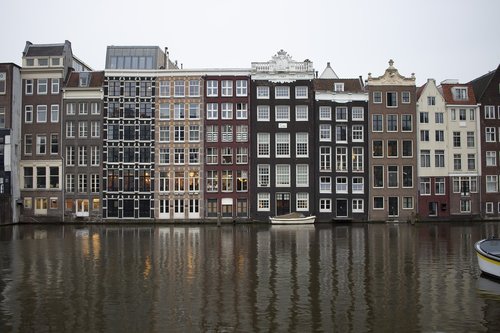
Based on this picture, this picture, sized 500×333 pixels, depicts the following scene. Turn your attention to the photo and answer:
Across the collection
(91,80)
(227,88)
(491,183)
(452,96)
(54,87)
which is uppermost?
(91,80)

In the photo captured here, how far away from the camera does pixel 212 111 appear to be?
77625 millimetres

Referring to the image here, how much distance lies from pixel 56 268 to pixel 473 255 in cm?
2774

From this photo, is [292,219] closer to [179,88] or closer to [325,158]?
[325,158]

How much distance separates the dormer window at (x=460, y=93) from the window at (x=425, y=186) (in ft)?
42.8

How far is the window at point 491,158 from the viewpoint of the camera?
78.6 m

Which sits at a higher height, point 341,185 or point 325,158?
point 325,158

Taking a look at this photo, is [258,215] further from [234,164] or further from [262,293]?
[262,293]

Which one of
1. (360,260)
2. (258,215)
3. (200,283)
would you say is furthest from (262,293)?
(258,215)

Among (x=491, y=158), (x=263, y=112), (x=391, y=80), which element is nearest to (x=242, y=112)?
(x=263, y=112)

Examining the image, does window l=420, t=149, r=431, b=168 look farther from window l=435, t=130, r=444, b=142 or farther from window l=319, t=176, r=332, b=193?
window l=319, t=176, r=332, b=193

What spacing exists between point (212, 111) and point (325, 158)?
1754 cm

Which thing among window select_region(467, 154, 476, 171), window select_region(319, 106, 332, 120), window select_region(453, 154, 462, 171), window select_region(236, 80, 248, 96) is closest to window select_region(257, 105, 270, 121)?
window select_region(236, 80, 248, 96)

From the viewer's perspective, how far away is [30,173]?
77.1 m

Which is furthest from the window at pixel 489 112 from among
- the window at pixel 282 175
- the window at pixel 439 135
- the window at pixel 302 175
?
the window at pixel 282 175
